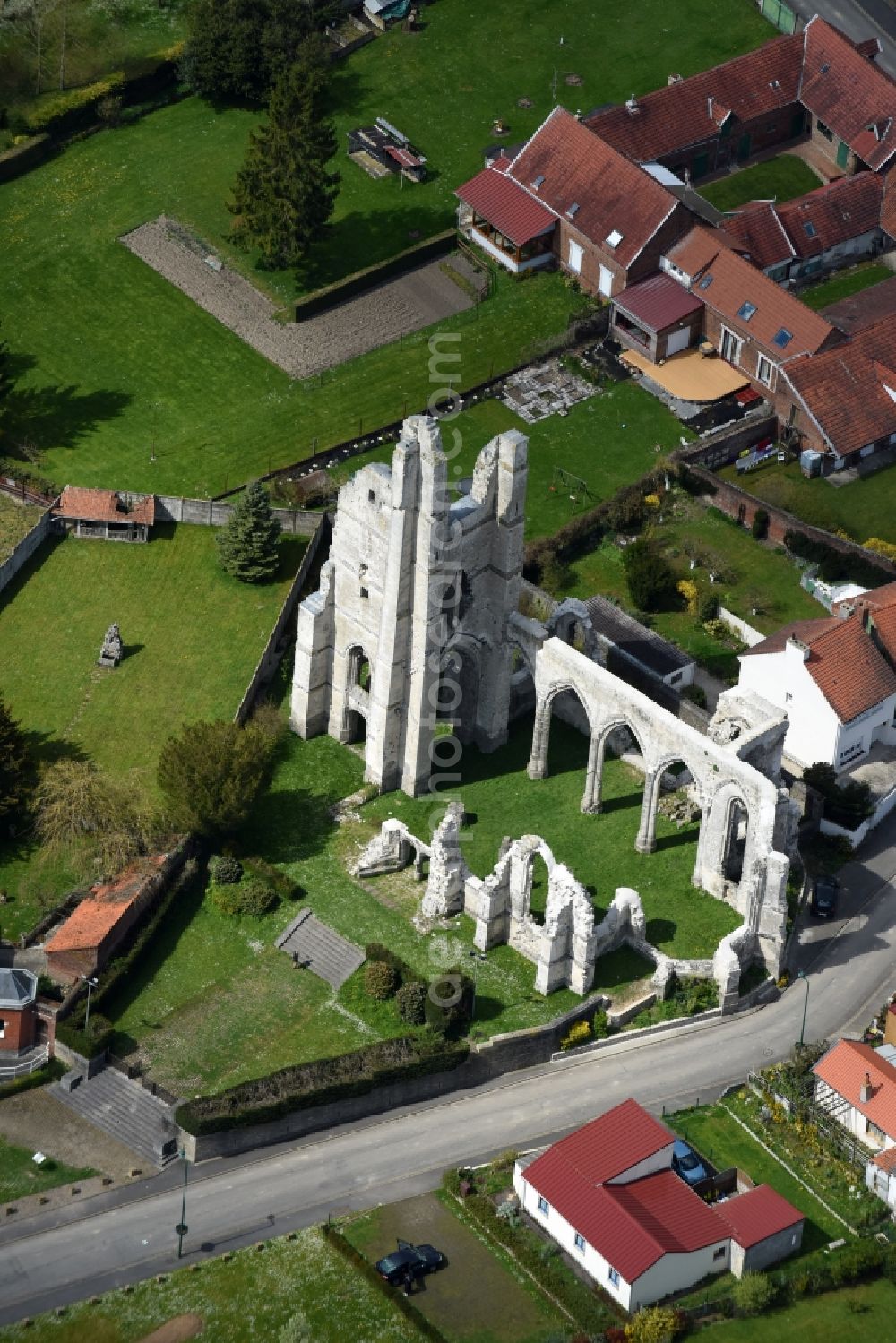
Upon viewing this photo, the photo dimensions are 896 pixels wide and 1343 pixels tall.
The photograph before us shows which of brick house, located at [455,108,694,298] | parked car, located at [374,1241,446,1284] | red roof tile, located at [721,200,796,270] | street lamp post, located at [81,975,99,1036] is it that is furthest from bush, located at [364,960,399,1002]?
red roof tile, located at [721,200,796,270]

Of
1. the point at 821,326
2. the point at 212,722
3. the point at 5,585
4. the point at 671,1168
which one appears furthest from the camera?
the point at 821,326

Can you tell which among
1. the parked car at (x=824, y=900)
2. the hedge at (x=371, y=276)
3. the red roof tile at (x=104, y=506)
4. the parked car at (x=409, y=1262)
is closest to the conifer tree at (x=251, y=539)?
the red roof tile at (x=104, y=506)

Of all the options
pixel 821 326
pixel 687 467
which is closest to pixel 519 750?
pixel 687 467

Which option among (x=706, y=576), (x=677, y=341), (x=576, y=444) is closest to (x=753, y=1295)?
(x=706, y=576)

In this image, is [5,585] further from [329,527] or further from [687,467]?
[687,467]

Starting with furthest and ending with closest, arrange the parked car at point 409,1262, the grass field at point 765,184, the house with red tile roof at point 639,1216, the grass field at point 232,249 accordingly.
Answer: the grass field at point 765,184, the grass field at point 232,249, the parked car at point 409,1262, the house with red tile roof at point 639,1216

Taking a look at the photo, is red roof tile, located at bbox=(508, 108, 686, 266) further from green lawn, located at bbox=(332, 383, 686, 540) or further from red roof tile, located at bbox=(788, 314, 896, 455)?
red roof tile, located at bbox=(788, 314, 896, 455)

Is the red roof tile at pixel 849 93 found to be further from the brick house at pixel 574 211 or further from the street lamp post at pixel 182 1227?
the street lamp post at pixel 182 1227
